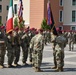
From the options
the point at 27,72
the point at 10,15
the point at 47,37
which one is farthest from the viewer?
the point at 47,37

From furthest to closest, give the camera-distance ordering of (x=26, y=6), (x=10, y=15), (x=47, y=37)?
(x=26, y=6) < (x=47, y=37) < (x=10, y=15)

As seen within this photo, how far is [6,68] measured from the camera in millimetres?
16641

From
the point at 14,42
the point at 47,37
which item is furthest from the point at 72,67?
the point at 47,37

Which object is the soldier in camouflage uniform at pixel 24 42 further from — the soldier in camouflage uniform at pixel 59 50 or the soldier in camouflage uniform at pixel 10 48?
the soldier in camouflage uniform at pixel 59 50

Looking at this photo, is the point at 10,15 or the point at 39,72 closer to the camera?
the point at 39,72

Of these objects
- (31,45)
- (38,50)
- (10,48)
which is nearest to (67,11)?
(10,48)

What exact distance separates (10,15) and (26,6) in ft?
157

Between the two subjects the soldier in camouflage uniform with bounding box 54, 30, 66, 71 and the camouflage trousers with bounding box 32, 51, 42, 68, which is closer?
the camouflage trousers with bounding box 32, 51, 42, 68

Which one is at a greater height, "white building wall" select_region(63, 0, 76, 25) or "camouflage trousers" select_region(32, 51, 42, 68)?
"white building wall" select_region(63, 0, 76, 25)

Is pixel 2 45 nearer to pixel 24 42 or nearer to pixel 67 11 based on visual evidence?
pixel 24 42

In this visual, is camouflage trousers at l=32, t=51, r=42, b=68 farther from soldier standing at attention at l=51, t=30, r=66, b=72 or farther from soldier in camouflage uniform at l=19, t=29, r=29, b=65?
soldier in camouflage uniform at l=19, t=29, r=29, b=65

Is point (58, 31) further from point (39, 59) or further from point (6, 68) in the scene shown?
point (6, 68)

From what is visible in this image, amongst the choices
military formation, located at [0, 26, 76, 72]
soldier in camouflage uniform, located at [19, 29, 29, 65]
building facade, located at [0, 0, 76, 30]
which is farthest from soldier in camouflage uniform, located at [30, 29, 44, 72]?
building facade, located at [0, 0, 76, 30]

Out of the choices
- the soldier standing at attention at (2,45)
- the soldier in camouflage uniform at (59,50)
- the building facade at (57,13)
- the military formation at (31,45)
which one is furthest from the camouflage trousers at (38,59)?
the building facade at (57,13)
